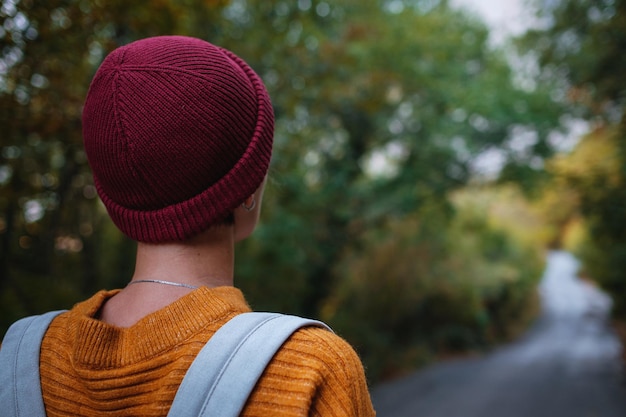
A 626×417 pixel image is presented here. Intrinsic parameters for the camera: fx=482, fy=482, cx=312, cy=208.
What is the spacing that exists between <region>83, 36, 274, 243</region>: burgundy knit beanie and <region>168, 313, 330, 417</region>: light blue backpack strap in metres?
0.26

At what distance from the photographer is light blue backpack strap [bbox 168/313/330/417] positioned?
733mm

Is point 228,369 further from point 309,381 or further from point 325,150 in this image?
point 325,150

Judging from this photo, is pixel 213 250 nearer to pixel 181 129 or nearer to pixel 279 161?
pixel 181 129

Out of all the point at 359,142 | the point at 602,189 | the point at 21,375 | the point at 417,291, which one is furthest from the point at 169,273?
the point at 417,291

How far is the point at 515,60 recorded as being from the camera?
468 inches

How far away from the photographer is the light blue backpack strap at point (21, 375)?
92cm

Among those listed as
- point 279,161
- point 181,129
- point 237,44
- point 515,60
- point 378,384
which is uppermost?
point 515,60

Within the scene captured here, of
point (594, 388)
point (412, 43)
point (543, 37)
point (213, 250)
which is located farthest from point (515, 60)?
point (213, 250)

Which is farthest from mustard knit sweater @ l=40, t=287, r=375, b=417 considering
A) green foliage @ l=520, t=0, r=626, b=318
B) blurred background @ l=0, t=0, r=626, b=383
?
green foliage @ l=520, t=0, r=626, b=318

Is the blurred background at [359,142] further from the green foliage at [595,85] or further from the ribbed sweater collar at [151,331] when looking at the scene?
the ribbed sweater collar at [151,331]

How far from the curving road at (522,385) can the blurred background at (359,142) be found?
129 centimetres

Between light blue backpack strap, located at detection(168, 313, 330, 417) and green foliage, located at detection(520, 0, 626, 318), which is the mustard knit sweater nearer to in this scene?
light blue backpack strap, located at detection(168, 313, 330, 417)

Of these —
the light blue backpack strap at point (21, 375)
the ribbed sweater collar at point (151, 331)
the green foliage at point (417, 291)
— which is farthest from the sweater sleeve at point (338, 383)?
the green foliage at point (417, 291)

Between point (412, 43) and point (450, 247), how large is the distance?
802cm
